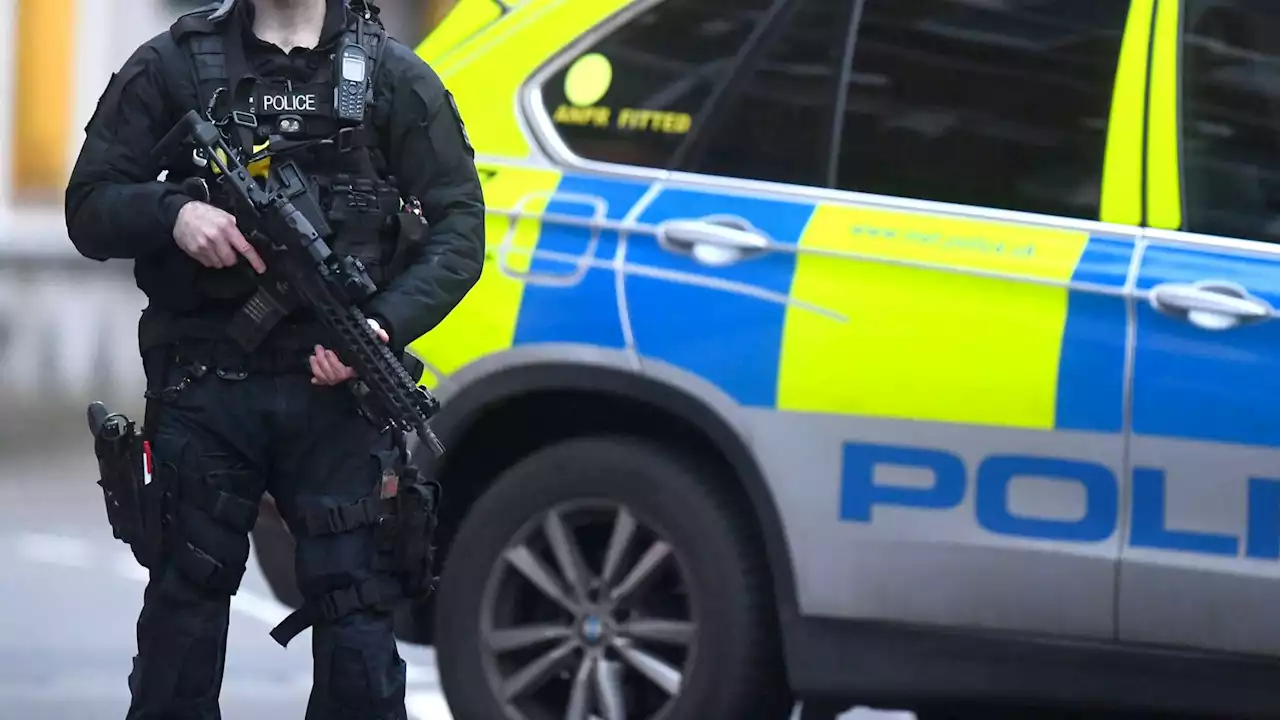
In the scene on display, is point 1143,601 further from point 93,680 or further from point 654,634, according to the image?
point 93,680

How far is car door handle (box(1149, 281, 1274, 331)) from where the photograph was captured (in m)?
4.70

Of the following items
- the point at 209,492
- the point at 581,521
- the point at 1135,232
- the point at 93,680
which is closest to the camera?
the point at 209,492

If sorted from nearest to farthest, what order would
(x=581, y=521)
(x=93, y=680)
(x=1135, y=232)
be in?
(x=1135, y=232), (x=581, y=521), (x=93, y=680)

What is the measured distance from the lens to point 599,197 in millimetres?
5195

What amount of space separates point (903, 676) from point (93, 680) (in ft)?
8.95

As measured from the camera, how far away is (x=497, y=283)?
5.23 m

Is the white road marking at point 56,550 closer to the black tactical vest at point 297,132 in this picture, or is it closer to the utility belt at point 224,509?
the utility belt at point 224,509

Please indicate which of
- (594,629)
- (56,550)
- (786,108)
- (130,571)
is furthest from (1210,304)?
(56,550)

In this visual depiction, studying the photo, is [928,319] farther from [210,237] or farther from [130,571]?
[130,571]

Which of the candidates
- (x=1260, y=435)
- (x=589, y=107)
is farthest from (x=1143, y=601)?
(x=589, y=107)

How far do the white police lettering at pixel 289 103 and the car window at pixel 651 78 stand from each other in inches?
35.3

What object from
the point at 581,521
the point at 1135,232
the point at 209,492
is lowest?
the point at 209,492

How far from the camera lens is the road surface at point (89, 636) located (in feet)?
21.7

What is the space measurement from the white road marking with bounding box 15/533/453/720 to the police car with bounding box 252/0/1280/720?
1.55 metres
